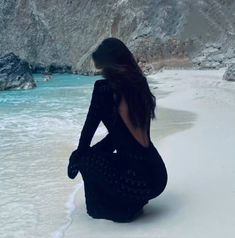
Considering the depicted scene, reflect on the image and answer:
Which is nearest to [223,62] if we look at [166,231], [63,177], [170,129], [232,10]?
[232,10]

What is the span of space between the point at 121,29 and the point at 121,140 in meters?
41.0

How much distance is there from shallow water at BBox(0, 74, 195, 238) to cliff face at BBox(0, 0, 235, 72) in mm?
19617

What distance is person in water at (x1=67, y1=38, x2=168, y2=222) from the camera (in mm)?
3703

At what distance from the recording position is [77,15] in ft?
161

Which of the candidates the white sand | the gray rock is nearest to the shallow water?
the white sand

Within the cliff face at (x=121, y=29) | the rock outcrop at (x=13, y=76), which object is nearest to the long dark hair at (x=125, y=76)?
the rock outcrop at (x=13, y=76)

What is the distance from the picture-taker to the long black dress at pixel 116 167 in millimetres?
3713

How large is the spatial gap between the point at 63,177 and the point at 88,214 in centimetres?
161

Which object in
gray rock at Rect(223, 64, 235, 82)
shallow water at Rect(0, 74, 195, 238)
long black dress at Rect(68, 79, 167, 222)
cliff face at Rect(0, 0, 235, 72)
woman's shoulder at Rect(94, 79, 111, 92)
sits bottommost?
cliff face at Rect(0, 0, 235, 72)

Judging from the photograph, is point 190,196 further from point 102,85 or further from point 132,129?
point 102,85

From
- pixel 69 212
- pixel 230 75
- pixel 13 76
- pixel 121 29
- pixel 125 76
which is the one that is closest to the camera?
pixel 125 76

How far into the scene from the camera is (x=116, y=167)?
376 centimetres

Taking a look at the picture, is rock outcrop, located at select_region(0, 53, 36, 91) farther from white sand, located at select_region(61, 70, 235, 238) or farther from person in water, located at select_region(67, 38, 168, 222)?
person in water, located at select_region(67, 38, 168, 222)

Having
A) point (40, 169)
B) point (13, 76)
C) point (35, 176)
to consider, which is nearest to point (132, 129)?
point (35, 176)
